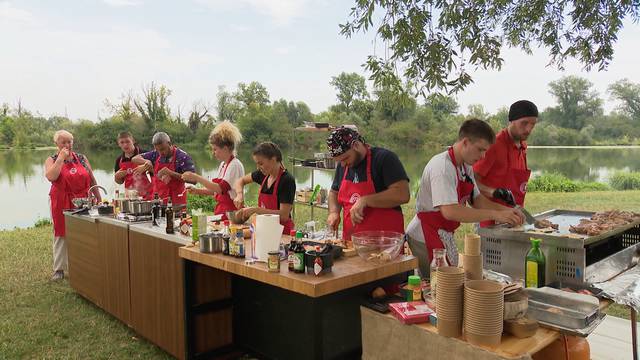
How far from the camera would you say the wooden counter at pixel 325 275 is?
1788 millimetres

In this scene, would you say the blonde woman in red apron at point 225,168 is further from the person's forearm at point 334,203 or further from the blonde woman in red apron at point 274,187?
the person's forearm at point 334,203

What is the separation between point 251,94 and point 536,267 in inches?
721

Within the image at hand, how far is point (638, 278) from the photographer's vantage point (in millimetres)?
2061

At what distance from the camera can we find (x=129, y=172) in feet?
15.8

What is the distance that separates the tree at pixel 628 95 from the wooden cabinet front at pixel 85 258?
19.9m

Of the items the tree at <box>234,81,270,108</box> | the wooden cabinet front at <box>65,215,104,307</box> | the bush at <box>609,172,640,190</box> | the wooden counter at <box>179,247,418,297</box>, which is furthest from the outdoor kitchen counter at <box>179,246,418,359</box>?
the bush at <box>609,172,640,190</box>

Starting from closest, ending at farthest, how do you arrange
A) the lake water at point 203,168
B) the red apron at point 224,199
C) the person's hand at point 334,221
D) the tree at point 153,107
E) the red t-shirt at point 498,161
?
1. the person's hand at point 334,221
2. the red t-shirt at point 498,161
3. the red apron at point 224,199
4. the lake water at point 203,168
5. the tree at point 153,107

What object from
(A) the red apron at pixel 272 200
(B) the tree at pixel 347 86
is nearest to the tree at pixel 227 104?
(B) the tree at pixel 347 86

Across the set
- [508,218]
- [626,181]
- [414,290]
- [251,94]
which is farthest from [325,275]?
[251,94]

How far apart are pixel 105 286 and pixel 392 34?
385 cm

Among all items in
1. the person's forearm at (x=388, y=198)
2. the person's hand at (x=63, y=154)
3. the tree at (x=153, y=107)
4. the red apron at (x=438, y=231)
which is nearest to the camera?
the red apron at (x=438, y=231)

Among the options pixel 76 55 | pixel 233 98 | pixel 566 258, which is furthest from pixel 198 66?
pixel 566 258

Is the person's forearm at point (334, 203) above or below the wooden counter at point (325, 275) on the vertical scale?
A: above

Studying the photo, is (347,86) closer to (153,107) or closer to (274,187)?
(153,107)
